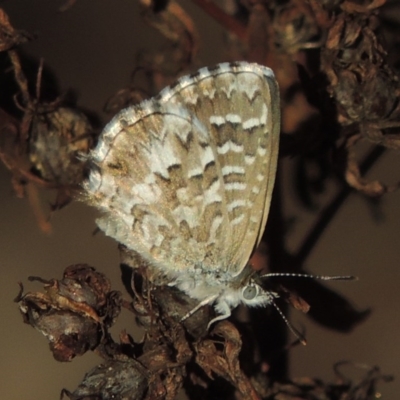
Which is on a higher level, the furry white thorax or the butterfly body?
the butterfly body

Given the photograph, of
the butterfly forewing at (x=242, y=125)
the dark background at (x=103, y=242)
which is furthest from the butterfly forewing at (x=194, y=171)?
the dark background at (x=103, y=242)

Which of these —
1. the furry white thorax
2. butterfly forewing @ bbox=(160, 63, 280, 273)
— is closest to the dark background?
the furry white thorax

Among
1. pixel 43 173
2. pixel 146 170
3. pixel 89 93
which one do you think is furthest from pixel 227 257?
pixel 89 93

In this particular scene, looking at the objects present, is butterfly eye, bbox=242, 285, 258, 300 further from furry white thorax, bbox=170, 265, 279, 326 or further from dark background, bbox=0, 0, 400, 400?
dark background, bbox=0, 0, 400, 400

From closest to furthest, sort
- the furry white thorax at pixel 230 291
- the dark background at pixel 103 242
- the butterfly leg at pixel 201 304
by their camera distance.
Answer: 1. the butterfly leg at pixel 201 304
2. the furry white thorax at pixel 230 291
3. the dark background at pixel 103 242

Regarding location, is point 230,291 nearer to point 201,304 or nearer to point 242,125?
point 201,304

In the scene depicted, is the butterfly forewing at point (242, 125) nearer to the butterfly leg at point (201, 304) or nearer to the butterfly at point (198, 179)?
the butterfly at point (198, 179)
